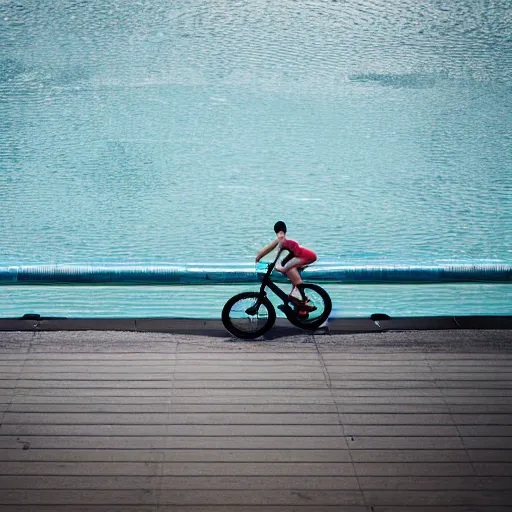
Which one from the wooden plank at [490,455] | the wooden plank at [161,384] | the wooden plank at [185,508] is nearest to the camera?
the wooden plank at [185,508]

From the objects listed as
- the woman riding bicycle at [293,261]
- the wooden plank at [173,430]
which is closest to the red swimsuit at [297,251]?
the woman riding bicycle at [293,261]

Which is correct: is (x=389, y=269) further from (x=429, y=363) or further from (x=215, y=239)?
(x=215, y=239)

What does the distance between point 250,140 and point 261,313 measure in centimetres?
672

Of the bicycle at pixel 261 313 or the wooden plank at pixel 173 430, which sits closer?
the wooden plank at pixel 173 430

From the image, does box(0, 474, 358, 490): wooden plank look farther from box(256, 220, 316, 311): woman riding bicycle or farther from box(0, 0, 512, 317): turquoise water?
box(0, 0, 512, 317): turquoise water

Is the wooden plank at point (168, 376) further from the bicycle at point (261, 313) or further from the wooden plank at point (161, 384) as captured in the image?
the bicycle at point (261, 313)

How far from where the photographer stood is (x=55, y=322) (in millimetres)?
4895

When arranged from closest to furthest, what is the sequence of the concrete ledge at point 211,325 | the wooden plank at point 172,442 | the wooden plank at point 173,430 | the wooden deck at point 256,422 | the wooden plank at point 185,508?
the wooden plank at point 185,508 → the wooden deck at point 256,422 → the wooden plank at point 172,442 → the wooden plank at point 173,430 → the concrete ledge at point 211,325

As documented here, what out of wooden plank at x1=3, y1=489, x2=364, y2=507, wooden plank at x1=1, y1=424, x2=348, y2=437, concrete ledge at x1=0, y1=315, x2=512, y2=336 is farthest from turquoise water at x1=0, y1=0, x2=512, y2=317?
wooden plank at x1=3, y1=489, x2=364, y2=507

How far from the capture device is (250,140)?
11.2 m

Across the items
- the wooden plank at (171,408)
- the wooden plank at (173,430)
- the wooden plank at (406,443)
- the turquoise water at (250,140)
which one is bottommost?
the turquoise water at (250,140)

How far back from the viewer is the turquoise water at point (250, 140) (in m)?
8.55

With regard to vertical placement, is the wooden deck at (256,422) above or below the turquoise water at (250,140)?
above

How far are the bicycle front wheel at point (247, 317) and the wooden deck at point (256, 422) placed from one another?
13 centimetres
